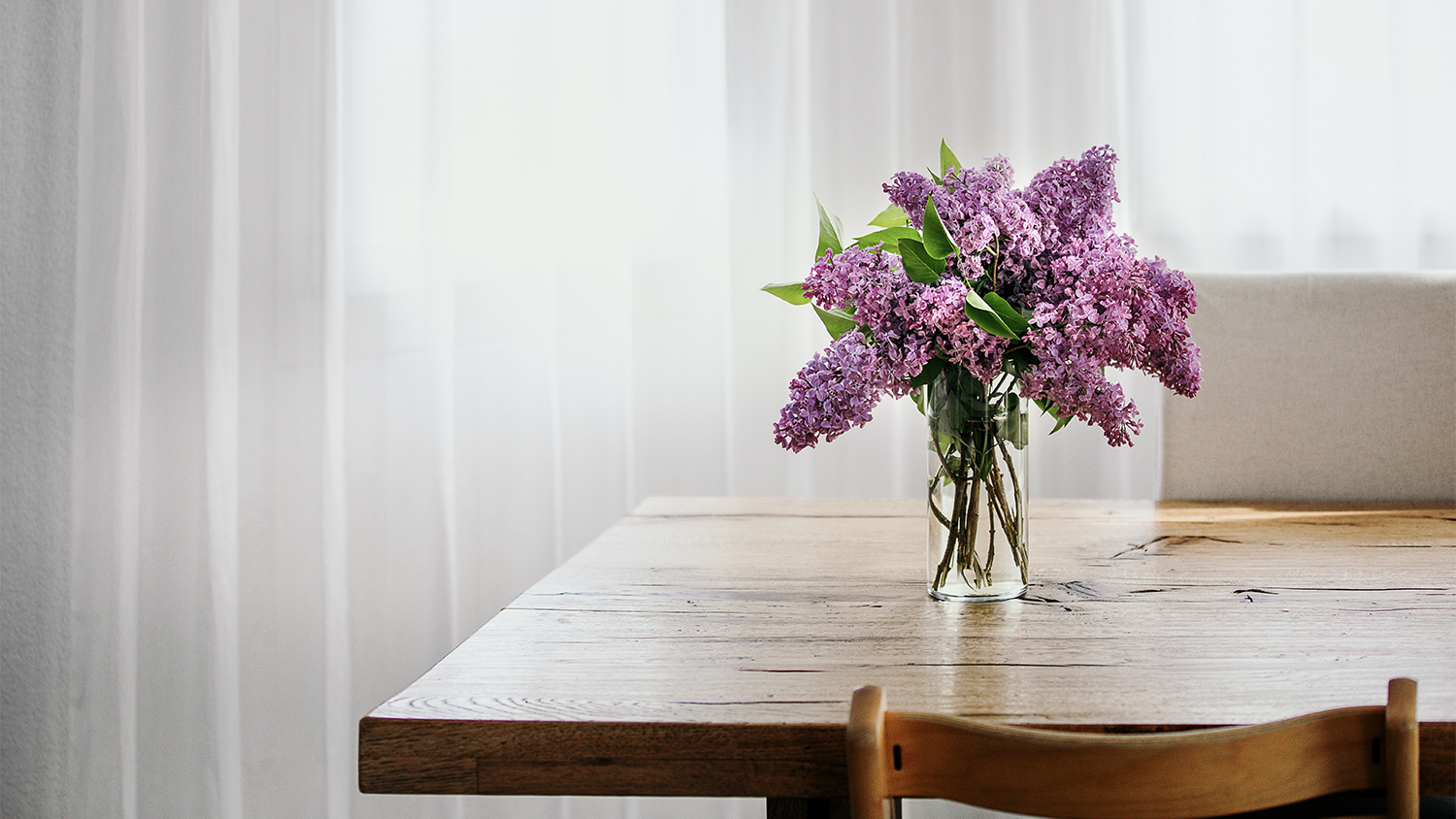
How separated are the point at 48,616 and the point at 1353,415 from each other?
2.20 meters

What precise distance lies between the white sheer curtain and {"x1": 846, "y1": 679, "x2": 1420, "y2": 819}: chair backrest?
1400 mm

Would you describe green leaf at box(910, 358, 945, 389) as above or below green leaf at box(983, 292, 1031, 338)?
below

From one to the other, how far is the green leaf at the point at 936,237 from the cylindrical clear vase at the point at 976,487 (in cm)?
11

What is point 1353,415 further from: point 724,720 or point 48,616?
point 48,616

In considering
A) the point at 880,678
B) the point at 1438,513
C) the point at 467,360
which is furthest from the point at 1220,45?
the point at 880,678

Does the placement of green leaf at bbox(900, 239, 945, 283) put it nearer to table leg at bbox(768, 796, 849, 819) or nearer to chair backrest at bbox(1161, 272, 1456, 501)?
table leg at bbox(768, 796, 849, 819)

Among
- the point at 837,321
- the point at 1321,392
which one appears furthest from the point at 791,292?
the point at 1321,392

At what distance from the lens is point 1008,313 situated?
0.77 m

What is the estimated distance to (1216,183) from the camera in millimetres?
1807

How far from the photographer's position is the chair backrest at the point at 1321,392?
1355 mm

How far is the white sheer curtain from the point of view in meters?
1.84

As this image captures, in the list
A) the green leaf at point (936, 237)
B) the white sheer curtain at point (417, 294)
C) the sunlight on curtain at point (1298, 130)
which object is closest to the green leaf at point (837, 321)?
the green leaf at point (936, 237)

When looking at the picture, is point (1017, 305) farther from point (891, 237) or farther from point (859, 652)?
point (859, 652)

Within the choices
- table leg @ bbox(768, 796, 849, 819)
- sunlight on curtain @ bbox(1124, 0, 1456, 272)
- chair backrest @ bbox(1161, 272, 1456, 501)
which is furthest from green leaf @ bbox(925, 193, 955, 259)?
sunlight on curtain @ bbox(1124, 0, 1456, 272)
